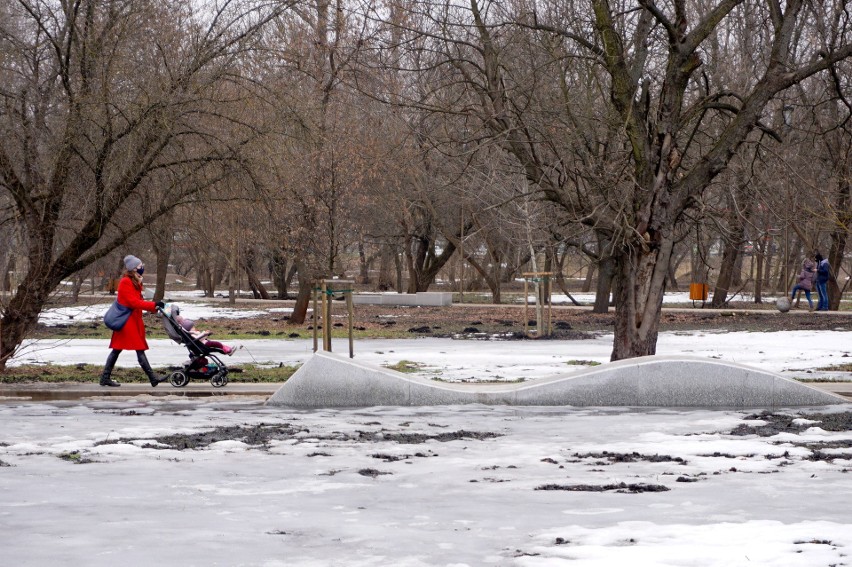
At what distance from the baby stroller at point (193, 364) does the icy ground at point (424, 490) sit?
2.60 meters

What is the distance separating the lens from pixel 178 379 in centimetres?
1536

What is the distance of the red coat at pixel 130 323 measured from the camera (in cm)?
1495

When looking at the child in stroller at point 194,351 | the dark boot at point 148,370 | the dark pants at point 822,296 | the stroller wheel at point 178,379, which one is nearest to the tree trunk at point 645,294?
the child in stroller at point 194,351

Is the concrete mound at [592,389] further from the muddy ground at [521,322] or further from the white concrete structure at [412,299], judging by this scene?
the white concrete structure at [412,299]

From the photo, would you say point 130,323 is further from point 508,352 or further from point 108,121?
point 508,352

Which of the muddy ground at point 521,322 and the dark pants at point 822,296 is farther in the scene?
the dark pants at point 822,296

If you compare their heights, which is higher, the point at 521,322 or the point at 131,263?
the point at 131,263

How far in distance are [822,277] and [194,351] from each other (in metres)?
22.8

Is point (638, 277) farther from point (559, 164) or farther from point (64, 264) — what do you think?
point (64, 264)

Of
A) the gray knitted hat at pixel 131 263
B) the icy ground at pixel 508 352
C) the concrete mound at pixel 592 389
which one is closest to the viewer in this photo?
the concrete mound at pixel 592 389

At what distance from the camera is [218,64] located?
16125 mm

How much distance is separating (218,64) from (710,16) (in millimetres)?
6706

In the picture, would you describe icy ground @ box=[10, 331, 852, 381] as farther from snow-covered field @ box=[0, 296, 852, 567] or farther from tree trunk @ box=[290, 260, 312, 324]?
tree trunk @ box=[290, 260, 312, 324]

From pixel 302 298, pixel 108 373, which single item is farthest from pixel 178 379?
pixel 302 298
